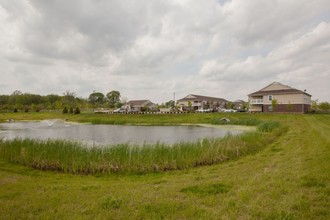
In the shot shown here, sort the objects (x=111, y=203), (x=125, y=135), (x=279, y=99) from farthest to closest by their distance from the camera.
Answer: (x=279, y=99) < (x=125, y=135) < (x=111, y=203)

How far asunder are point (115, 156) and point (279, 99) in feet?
158

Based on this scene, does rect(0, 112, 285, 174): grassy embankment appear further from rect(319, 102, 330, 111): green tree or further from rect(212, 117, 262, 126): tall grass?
rect(319, 102, 330, 111): green tree

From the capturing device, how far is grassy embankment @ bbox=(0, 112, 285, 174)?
32.3 feet

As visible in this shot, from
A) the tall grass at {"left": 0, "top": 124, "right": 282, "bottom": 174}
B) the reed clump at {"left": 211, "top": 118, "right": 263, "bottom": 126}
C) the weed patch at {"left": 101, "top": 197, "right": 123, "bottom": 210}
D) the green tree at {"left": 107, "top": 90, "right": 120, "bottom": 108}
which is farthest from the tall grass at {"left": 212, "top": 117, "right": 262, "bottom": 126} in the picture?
the green tree at {"left": 107, "top": 90, "right": 120, "bottom": 108}

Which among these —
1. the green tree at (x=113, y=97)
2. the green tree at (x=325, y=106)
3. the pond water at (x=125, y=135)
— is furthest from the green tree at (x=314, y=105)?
the green tree at (x=113, y=97)

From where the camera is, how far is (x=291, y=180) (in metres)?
5.96

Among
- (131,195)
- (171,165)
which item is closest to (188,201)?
(131,195)

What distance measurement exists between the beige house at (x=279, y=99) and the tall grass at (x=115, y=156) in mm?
41855

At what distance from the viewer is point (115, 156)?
1024cm

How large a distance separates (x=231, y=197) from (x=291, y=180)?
2.11 metres

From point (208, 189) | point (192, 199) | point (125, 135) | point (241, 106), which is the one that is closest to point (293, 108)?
point (241, 106)

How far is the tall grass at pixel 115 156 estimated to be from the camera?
388 inches

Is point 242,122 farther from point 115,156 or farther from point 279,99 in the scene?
point 115,156

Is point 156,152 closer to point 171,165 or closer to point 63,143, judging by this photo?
point 171,165
